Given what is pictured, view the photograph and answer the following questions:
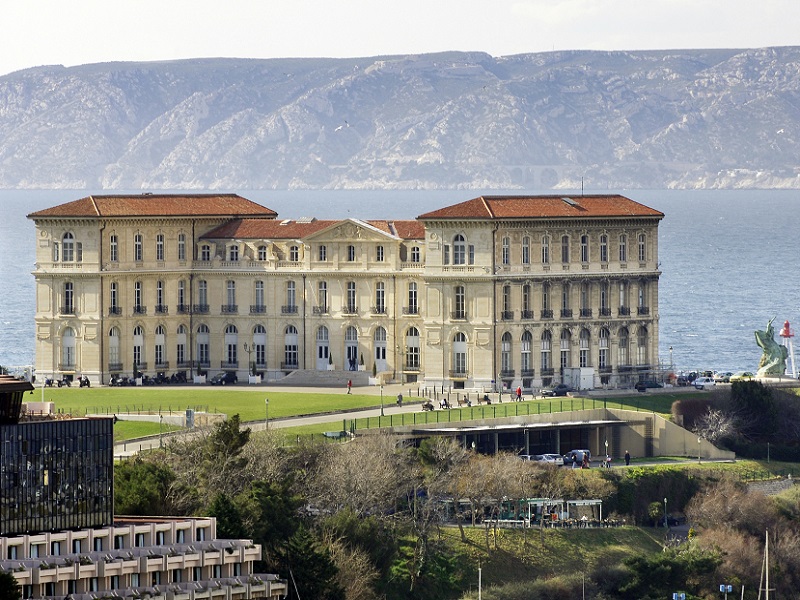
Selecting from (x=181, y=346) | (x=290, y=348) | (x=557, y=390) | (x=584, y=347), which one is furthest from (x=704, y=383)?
(x=181, y=346)

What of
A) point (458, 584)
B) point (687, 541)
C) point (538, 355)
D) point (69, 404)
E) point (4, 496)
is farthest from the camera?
point (538, 355)

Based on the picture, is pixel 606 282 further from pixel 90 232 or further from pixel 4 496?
pixel 4 496

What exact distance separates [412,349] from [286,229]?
9722 millimetres

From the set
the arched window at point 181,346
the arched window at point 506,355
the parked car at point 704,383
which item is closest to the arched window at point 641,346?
the parked car at point 704,383

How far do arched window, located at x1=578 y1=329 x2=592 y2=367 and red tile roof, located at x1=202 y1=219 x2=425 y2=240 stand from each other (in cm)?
945

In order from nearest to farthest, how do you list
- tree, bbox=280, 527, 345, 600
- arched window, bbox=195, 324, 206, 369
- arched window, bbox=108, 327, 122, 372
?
tree, bbox=280, 527, 345, 600 → arched window, bbox=108, 327, 122, 372 → arched window, bbox=195, 324, 206, 369

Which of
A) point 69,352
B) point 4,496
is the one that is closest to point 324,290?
point 69,352

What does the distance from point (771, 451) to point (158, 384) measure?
30.7 meters

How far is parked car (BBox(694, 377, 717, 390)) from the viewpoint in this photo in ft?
436

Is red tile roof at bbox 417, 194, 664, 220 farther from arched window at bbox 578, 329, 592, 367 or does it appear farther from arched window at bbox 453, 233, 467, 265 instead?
arched window at bbox 578, 329, 592, 367

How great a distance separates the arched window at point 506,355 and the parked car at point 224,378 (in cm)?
1452

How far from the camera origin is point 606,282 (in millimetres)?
134125

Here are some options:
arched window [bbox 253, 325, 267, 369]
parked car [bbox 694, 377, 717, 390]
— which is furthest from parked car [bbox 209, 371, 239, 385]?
parked car [bbox 694, 377, 717, 390]

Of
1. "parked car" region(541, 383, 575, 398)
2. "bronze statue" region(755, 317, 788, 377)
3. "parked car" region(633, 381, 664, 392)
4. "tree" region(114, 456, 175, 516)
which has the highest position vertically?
"bronze statue" region(755, 317, 788, 377)
